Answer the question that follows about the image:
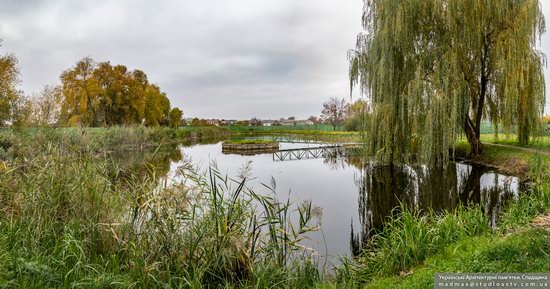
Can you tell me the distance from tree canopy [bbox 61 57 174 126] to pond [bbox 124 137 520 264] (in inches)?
896

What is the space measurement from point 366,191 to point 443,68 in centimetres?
487

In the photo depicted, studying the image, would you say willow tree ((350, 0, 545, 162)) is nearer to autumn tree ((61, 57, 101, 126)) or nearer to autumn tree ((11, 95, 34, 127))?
autumn tree ((11, 95, 34, 127))

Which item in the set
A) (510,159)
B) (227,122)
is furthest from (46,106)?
(227,122)

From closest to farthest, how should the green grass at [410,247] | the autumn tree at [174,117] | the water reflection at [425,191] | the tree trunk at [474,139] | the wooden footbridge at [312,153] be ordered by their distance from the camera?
the green grass at [410,247], the water reflection at [425,191], the tree trunk at [474,139], the wooden footbridge at [312,153], the autumn tree at [174,117]

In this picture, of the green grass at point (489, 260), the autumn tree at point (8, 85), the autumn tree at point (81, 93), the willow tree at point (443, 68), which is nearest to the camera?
the green grass at point (489, 260)

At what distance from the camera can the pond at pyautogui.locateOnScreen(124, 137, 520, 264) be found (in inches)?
249

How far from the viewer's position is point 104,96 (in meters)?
32.4

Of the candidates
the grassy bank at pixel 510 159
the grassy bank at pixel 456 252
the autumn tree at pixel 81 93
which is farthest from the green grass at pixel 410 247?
the autumn tree at pixel 81 93

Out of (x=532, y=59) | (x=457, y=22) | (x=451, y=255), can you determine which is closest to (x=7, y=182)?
(x=451, y=255)

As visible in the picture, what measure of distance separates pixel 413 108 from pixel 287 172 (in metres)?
5.80

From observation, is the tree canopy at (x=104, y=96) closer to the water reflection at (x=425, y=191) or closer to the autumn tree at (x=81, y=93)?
the autumn tree at (x=81, y=93)

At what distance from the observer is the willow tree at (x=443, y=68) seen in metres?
11.1

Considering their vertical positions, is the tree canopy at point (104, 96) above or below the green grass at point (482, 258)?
above

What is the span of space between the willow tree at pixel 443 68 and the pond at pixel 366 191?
115 centimetres
